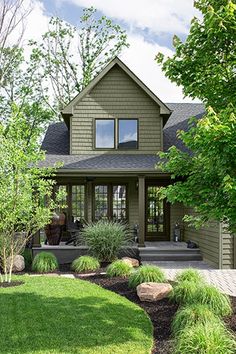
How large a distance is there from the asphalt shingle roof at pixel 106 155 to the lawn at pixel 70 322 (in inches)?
231

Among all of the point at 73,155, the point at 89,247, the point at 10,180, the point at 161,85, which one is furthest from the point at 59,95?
the point at 10,180

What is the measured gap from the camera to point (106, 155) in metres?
15.7

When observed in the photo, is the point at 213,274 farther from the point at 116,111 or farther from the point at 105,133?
the point at 116,111

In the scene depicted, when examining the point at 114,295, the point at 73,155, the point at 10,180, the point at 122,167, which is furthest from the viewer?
the point at 73,155

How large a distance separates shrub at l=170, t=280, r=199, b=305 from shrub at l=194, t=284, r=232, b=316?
23 centimetres

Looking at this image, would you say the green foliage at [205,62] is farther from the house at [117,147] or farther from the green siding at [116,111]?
the green siding at [116,111]

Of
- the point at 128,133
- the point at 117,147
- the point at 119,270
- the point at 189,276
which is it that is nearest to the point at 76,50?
the point at 128,133

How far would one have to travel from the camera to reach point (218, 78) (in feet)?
19.1

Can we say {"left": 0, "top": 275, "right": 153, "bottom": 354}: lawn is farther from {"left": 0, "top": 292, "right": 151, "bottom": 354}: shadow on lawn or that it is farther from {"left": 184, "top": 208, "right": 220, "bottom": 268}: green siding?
{"left": 184, "top": 208, "right": 220, "bottom": 268}: green siding

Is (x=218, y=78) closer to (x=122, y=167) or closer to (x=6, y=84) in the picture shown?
(x=122, y=167)

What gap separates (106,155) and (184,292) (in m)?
8.90

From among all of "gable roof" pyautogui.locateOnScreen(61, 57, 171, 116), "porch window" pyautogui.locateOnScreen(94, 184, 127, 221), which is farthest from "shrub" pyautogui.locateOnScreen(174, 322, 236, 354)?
"gable roof" pyautogui.locateOnScreen(61, 57, 171, 116)

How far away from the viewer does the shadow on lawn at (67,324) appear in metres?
5.54

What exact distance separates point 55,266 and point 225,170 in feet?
25.9
